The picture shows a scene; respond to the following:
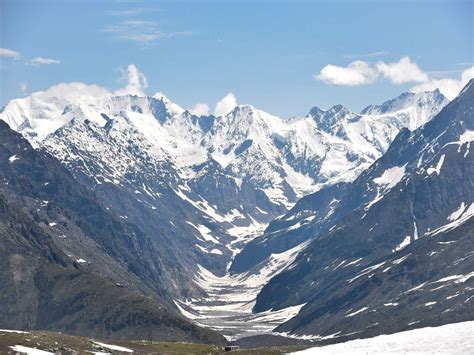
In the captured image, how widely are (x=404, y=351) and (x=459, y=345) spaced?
1198 cm

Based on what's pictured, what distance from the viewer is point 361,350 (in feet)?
635

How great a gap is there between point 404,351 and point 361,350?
471 inches

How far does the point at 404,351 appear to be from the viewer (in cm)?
18388

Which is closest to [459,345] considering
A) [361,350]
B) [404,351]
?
[404,351]

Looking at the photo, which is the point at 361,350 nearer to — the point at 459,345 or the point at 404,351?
the point at 404,351

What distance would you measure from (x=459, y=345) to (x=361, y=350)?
23812 mm

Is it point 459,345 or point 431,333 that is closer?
point 459,345

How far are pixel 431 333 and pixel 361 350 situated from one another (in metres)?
14.4

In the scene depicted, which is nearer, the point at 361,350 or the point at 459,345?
the point at 459,345

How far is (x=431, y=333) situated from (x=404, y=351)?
37.9ft

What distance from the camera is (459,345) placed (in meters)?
176

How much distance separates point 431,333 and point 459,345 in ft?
55.7
